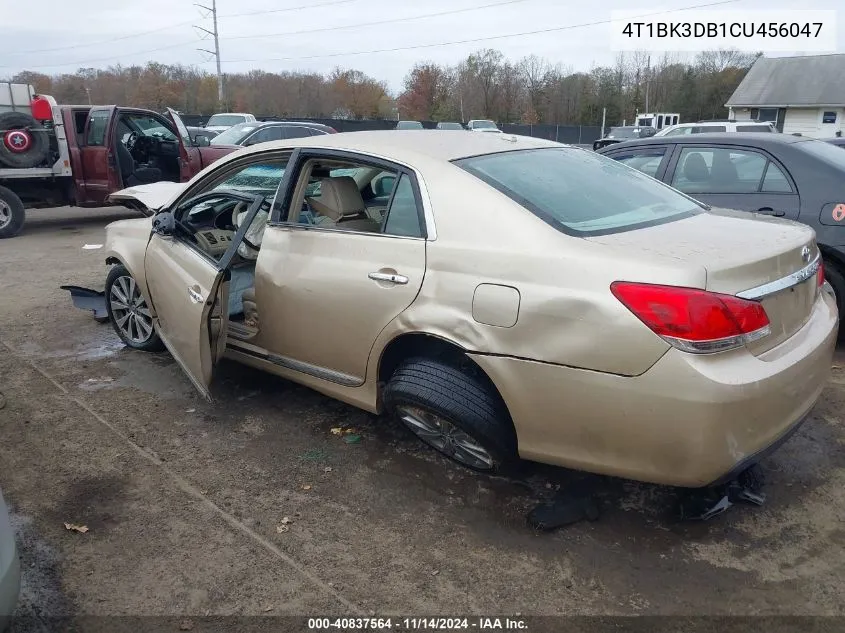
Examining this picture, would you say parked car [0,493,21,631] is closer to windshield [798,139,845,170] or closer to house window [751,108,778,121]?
windshield [798,139,845,170]

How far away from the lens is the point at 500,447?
2.86m

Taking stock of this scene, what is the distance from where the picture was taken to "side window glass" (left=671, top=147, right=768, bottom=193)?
498 centimetres

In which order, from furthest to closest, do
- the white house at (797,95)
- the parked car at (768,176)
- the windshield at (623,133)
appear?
the white house at (797,95)
the windshield at (623,133)
the parked car at (768,176)

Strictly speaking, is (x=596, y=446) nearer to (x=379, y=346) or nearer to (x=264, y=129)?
(x=379, y=346)

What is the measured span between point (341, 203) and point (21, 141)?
849 centimetres

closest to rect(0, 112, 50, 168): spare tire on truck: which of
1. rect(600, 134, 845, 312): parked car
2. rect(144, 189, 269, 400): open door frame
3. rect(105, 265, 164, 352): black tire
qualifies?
rect(105, 265, 164, 352): black tire

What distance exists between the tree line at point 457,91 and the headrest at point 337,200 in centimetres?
5916

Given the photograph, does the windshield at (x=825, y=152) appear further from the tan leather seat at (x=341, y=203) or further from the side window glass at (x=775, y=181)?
the tan leather seat at (x=341, y=203)

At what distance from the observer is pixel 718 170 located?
17.0 ft

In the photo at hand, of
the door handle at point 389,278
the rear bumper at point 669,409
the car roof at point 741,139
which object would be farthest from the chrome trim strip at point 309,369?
the car roof at point 741,139

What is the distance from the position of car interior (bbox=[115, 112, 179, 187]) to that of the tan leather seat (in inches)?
321

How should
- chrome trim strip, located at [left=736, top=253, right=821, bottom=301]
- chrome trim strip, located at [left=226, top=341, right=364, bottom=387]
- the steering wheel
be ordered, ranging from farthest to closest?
the steering wheel, chrome trim strip, located at [left=226, top=341, right=364, bottom=387], chrome trim strip, located at [left=736, top=253, right=821, bottom=301]

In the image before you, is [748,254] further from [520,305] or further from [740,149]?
[740,149]

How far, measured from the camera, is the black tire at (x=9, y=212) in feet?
33.1
